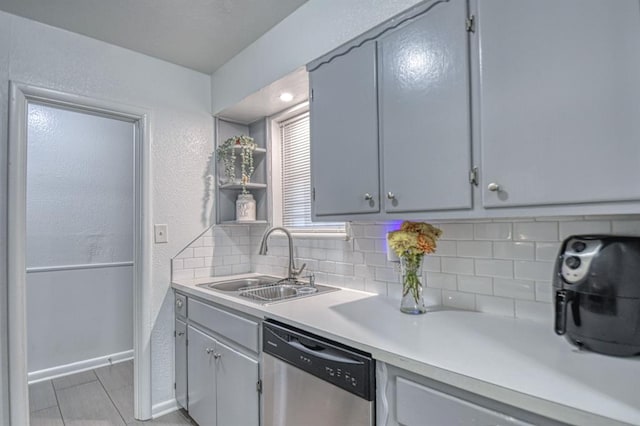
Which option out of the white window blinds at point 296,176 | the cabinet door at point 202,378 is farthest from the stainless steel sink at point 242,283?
the white window blinds at point 296,176

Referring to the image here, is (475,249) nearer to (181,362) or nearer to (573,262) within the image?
(573,262)

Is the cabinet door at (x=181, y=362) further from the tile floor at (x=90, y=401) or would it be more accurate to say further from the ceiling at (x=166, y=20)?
the ceiling at (x=166, y=20)

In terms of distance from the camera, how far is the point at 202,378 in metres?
1.98

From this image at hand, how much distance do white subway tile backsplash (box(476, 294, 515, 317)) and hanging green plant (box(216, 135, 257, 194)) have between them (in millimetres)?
1657

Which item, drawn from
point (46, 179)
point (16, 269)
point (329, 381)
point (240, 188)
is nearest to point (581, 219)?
point (329, 381)

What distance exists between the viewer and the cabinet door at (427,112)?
1142 millimetres

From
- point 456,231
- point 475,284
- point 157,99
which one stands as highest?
point 157,99

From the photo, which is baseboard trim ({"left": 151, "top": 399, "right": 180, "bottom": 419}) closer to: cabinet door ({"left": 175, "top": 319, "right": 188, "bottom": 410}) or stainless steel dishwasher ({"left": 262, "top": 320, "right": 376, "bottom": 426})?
cabinet door ({"left": 175, "top": 319, "right": 188, "bottom": 410})

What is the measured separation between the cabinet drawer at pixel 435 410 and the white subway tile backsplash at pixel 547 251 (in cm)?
65

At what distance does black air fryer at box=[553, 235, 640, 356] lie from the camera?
89 cm

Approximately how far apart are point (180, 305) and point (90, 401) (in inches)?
41.9

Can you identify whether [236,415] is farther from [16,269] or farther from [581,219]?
[581,219]

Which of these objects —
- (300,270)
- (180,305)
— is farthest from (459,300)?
(180,305)

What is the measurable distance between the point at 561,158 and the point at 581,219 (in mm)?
363
